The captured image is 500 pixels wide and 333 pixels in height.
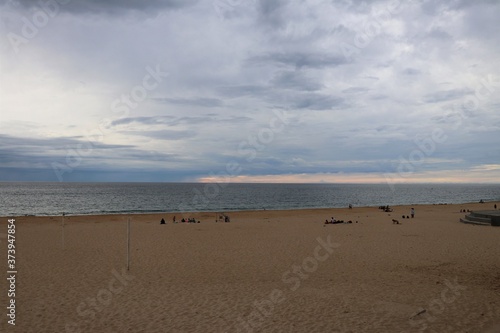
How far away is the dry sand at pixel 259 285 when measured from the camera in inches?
381

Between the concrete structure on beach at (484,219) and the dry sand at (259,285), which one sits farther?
the concrete structure on beach at (484,219)

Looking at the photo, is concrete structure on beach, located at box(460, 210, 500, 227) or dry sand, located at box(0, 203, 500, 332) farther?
concrete structure on beach, located at box(460, 210, 500, 227)

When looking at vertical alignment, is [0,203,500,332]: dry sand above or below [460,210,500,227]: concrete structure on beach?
below

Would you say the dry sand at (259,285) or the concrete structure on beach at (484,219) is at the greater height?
the concrete structure on beach at (484,219)

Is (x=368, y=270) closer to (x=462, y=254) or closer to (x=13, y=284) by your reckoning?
(x=462, y=254)

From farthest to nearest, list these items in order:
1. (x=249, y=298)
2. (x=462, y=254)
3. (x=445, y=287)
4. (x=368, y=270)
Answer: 1. (x=462, y=254)
2. (x=368, y=270)
3. (x=445, y=287)
4. (x=249, y=298)

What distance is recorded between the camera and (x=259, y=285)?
13.3 m

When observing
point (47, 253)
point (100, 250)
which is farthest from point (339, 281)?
point (47, 253)

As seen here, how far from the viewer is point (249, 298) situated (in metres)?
11.7

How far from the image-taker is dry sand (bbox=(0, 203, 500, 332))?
9688 millimetres

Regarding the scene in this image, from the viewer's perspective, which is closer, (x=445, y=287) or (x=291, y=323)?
(x=291, y=323)

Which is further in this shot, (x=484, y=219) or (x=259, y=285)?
(x=484, y=219)

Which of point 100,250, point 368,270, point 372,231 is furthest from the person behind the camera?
point 372,231

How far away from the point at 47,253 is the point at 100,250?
8.30 feet
